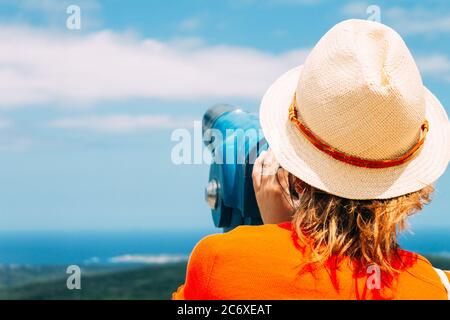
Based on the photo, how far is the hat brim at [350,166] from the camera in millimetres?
1293

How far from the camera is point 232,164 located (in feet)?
6.59

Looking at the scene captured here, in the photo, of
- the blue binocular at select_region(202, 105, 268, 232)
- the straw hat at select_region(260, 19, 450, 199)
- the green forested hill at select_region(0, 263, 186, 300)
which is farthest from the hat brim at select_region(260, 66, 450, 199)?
the green forested hill at select_region(0, 263, 186, 300)

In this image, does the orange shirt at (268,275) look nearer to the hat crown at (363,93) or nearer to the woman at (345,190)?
the woman at (345,190)

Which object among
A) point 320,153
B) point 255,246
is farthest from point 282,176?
point 255,246

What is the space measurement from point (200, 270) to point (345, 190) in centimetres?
32

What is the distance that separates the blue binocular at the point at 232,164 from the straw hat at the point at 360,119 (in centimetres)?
49

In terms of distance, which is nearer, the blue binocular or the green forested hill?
the blue binocular

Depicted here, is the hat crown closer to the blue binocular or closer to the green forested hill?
the blue binocular

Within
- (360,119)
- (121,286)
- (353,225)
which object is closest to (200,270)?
(353,225)

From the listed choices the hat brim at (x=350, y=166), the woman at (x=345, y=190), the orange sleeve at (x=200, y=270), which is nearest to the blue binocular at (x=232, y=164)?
the hat brim at (x=350, y=166)

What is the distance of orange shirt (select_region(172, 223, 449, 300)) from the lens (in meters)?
1.19

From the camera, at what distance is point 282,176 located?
1.45 metres

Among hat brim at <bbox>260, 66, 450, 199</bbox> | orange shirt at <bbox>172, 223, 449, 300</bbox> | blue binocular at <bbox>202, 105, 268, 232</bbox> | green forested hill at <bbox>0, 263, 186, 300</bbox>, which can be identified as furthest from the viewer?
green forested hill at <bbox>0, 263, 186, 300</bbox>
